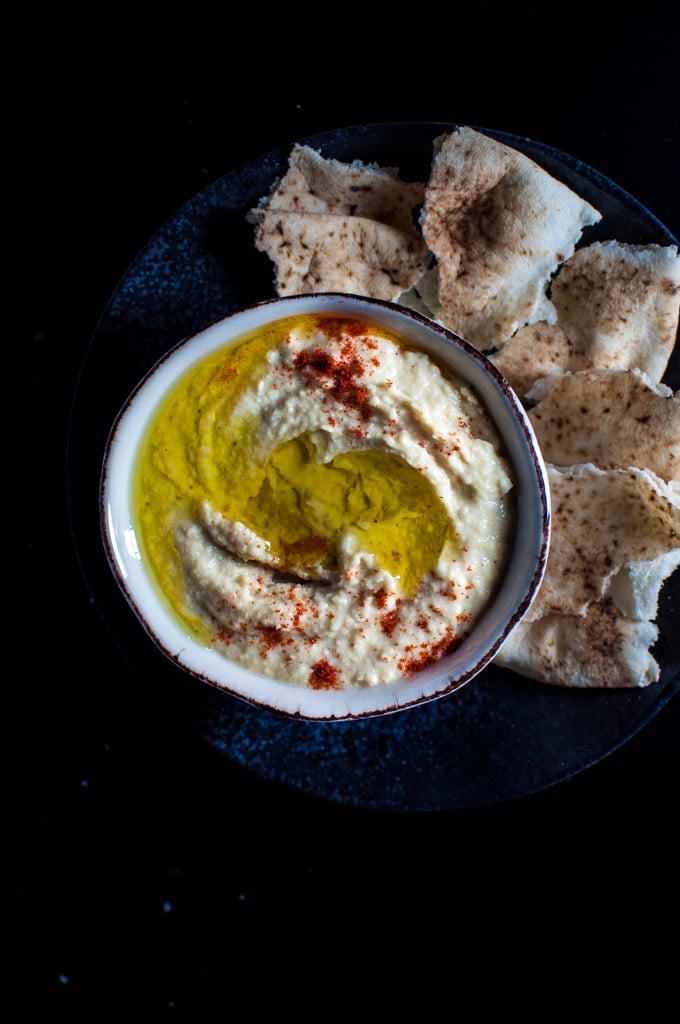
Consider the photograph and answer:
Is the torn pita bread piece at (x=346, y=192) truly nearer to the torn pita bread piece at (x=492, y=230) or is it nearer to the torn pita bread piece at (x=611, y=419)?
the torn pita bread piece at (x=492, y=230)

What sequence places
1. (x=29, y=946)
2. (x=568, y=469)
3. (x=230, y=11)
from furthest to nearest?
(x=29, y=946)
(x=230, y=11)
(x=568, y=469)

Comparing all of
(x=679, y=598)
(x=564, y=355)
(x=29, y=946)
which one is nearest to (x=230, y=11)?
(x=564, y=355)

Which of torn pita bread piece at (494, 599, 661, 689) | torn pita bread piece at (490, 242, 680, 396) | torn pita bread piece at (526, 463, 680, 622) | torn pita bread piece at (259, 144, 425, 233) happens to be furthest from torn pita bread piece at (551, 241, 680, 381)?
torn pita bread piece at (494, 599, 661, 689)

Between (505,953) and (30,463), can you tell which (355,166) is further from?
(505,953)

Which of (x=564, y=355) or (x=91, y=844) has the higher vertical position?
(x=564, y=355)

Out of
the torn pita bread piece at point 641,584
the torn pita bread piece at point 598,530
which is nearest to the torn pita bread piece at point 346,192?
the torn pita bread piece at point 598,530

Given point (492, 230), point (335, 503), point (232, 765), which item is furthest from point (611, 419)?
point (232, 765)

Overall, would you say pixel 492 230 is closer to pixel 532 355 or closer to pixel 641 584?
pixel 532 355
